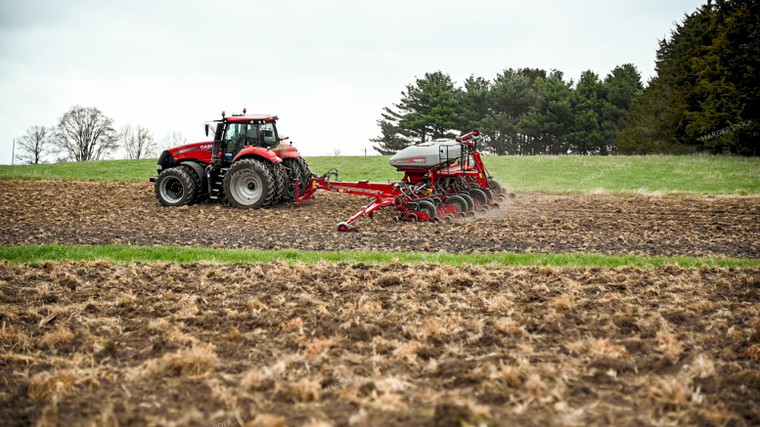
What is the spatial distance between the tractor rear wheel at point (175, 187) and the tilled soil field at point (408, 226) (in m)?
0.37

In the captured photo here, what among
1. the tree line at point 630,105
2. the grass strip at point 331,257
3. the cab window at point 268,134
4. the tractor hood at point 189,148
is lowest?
the grass strip at point 331,257

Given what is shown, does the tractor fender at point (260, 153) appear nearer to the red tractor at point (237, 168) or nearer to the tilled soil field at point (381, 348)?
the red tractor at point (237, 168)

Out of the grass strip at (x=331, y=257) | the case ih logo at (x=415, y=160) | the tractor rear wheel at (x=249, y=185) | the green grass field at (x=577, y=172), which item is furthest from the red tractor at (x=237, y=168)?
the green grass field at (x=577, y=172)

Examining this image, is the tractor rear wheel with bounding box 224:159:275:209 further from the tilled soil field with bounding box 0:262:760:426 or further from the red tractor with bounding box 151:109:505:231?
the tilled soil field with bounding box 0:262:760:426

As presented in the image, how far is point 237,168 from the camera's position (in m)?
14.9

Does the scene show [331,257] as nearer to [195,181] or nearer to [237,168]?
[237,168]

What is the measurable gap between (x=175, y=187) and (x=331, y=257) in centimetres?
860

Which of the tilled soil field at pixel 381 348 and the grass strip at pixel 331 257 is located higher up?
the grass strip at pixel 331 257

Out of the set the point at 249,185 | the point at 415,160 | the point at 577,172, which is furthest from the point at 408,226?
the point at 577,172

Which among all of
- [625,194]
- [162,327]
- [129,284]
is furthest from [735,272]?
[625,194]

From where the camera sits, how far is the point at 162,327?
5.20 meters

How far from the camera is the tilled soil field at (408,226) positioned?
1022 cm

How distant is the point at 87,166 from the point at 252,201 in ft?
73.3

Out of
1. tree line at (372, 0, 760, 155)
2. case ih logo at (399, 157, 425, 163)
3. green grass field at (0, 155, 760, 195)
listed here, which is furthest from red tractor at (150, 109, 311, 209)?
tree line at (372, 0, 760, 155)
